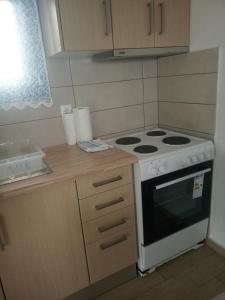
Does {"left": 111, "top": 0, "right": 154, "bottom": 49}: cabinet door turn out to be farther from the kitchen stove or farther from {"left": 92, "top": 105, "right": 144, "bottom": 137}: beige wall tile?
the kitchen stove

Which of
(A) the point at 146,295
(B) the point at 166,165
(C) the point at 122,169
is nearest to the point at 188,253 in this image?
(A) the point at 146,295

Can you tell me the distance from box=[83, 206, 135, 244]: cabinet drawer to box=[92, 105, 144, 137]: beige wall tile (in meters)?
0.67

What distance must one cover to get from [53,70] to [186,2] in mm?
979

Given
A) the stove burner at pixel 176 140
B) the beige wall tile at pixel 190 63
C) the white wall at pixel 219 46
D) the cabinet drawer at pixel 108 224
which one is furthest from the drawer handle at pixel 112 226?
the beige wall tile at pixel 190 63

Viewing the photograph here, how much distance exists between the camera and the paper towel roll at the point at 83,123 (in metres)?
1.55

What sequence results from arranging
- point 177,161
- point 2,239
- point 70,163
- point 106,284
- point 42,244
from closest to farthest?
point 2,239 → point 42,244 → point 70,163 → point 177,161 → point 106,284

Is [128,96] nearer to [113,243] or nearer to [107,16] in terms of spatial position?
[107,16]

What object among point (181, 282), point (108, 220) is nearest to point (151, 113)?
point (108, 220)

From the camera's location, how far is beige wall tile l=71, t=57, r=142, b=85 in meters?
1.59

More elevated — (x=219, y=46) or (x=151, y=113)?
(x=219, y=46)

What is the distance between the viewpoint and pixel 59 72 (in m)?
1.54

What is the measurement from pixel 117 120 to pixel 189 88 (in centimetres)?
59

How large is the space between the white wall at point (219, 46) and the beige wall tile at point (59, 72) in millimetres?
874

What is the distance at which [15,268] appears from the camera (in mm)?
1142
